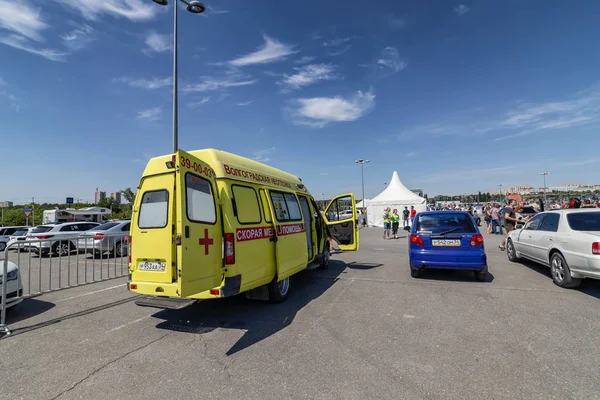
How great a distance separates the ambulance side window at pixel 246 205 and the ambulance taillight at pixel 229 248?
325 mm

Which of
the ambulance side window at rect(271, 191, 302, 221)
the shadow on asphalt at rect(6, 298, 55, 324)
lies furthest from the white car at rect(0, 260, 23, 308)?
the ambulance side window at rect(271, 191, 302, 221)

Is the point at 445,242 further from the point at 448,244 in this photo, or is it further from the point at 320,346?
the point at 320,346

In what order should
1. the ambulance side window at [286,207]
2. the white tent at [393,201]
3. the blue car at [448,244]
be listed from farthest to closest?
the white tent at [393,201], the blue car at [448,244], the ambulance side window at [286,207]

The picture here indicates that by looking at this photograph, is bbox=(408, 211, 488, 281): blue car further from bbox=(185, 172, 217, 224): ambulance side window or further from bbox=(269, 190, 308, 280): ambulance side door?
bbox=(185, 172, 217, 224): ambulance side window

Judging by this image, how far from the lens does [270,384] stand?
9.45ft

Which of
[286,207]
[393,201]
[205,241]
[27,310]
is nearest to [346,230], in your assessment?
[286,207]

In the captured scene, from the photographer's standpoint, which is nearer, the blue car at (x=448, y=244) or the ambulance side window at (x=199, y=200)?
the ambulance side window at (x=199, y=200)

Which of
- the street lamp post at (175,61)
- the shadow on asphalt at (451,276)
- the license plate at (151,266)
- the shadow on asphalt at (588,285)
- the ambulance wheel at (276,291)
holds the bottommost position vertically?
the shadow on asphalt at (588,285)

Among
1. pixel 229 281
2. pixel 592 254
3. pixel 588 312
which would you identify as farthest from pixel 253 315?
pixel 592 254

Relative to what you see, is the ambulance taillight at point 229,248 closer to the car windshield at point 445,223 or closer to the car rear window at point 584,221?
the car windshield at point 445,223

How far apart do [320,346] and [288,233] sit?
97.3 inches

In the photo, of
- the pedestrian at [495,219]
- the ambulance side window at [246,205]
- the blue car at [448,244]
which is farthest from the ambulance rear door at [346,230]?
the pedestrian at [495,219]

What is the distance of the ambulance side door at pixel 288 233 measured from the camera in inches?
213

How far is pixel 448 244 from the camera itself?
6.57 meters
